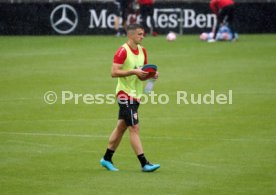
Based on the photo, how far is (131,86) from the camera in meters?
11.7

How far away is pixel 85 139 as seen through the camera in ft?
47.5

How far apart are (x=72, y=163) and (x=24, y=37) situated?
2303cm

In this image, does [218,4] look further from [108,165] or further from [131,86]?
[108,165]

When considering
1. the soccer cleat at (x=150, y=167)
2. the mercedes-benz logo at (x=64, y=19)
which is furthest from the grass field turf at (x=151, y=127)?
the mercedes-benz logo at (x=64, y=19)

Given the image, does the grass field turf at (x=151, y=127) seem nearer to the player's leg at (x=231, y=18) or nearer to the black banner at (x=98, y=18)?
the player's leg at (x=231, y=18)

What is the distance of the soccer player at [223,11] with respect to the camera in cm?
3192

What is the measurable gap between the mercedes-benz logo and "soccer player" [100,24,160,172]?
23.3 m

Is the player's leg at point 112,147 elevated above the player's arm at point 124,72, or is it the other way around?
the player's arm at point 124,72

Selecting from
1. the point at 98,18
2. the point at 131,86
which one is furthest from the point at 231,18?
the point at 131,86

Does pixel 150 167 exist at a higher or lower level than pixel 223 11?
lower

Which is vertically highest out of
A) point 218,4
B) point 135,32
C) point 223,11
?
point 135,32

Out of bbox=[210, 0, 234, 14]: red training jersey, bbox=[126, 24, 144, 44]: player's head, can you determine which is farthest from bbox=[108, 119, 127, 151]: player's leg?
bbox=[210, 0, 234, 14]: red training jersey

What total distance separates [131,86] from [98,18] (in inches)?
942

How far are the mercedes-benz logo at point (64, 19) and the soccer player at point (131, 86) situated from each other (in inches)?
919
